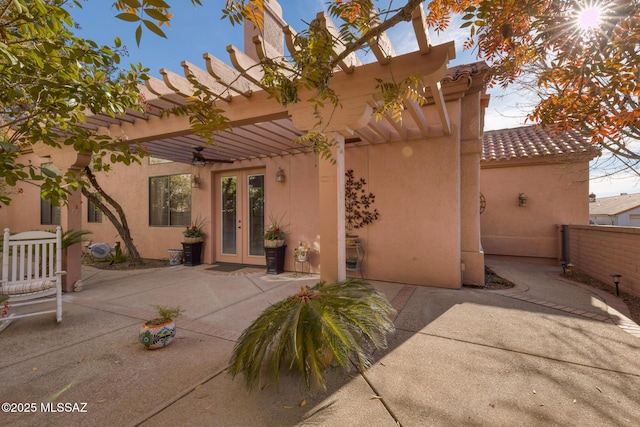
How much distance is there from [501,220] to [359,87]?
644 centimetres

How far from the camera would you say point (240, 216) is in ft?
21.9

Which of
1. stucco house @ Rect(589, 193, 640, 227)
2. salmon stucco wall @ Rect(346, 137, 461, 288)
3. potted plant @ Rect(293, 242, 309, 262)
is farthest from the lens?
stucco house @ Rect(589, 193, 640, 227)

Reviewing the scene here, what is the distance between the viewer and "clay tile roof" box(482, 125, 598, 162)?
630 centimetres

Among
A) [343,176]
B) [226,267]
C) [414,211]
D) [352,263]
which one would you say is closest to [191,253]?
[226,267]

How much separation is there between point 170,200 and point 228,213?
195 centimetres

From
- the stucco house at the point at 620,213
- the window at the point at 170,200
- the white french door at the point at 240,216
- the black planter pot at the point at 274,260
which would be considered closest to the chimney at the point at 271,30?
the white french door at the point at 240,216

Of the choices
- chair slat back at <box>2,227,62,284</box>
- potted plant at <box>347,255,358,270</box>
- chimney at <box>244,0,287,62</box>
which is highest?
chimney at <box>244,0,287,62</box>

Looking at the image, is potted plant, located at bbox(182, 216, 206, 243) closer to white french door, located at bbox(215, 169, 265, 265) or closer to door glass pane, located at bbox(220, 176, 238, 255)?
white french door, located at bbox(215, 169, 265, 265)

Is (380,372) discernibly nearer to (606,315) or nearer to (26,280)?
(606,315)

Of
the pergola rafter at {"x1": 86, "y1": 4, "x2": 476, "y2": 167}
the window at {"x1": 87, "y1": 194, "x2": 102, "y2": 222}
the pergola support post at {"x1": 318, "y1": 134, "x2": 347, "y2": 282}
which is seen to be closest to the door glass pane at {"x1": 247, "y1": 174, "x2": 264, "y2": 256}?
the pergola rafter at {"x1": 86, "y1": 4, "x2": 476, "y2": 167}

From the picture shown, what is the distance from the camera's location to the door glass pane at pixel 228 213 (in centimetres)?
679

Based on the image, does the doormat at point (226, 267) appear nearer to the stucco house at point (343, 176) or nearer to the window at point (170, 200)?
the stucco house at point (343, 176)

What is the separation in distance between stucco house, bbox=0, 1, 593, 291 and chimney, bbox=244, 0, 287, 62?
0.05 feet

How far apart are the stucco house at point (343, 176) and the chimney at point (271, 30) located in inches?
0.6
